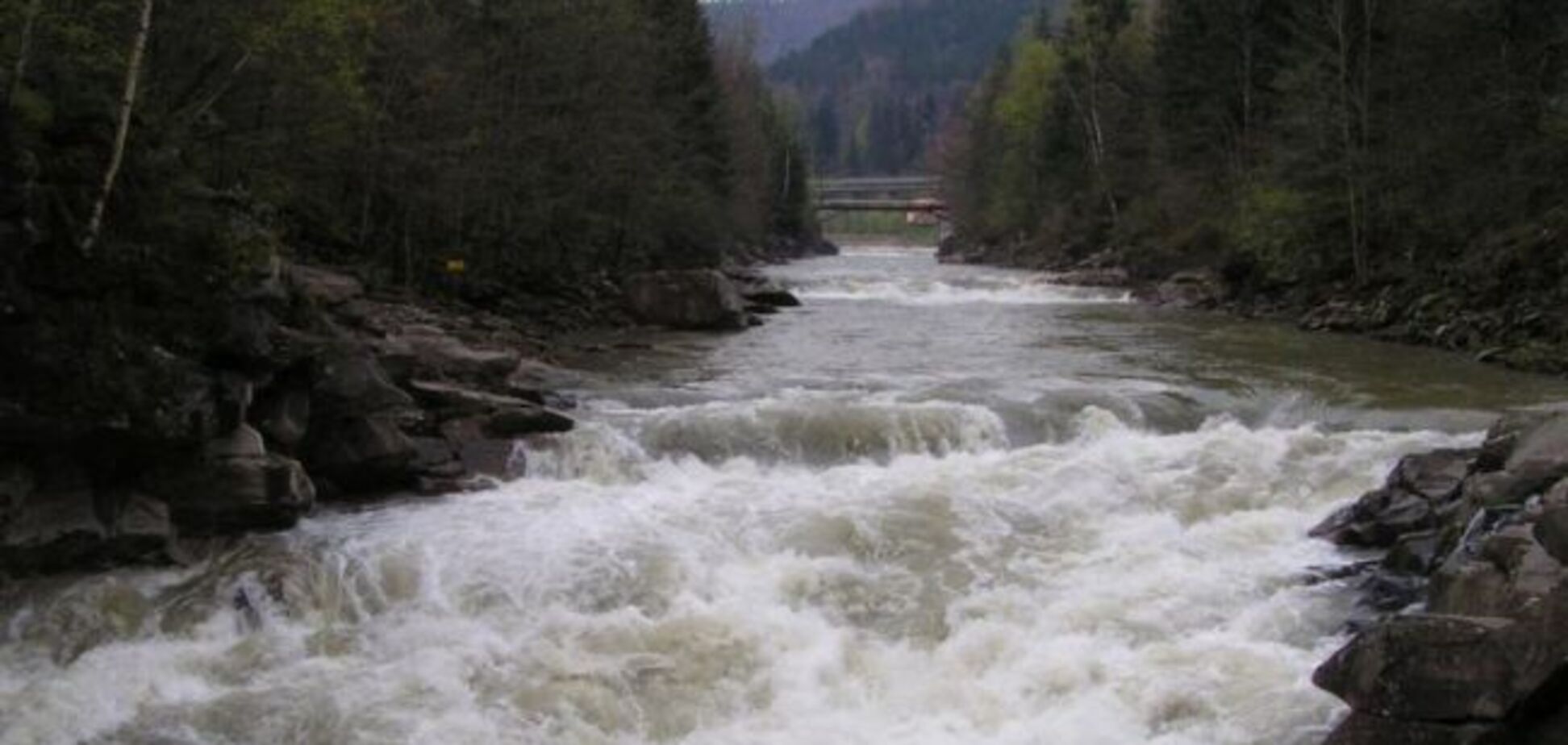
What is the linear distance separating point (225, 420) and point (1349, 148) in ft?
90.3

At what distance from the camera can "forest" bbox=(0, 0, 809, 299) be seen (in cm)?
1287

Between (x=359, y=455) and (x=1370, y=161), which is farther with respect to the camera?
(x=1370, y=161)

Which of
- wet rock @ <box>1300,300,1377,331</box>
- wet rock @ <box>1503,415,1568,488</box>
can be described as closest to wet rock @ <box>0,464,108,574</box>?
wet rock @ <box>1503,415,1568,488</box>

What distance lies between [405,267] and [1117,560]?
65.0ft

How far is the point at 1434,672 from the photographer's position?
8.71m

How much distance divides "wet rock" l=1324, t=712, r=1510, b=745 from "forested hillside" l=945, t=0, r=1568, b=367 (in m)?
18.4

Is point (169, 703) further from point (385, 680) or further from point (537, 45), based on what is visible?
point (537, 45)

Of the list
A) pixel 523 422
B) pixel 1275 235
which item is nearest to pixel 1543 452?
pixel 523 422

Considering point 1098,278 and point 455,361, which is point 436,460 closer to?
point 455,361

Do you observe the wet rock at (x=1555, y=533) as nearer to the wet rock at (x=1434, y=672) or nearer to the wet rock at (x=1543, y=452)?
the wet rock at (x=1434, y=672)

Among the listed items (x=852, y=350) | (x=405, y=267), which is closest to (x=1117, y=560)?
(x=852, y=350)

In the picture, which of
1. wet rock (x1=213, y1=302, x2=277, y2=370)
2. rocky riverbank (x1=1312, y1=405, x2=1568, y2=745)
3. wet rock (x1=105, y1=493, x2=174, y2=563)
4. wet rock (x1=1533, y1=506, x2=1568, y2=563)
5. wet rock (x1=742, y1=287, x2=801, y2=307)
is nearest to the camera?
rocky riverbank (x1=1312, y1=405, x2=1568, y2=745)

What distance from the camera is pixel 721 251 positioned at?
188ft

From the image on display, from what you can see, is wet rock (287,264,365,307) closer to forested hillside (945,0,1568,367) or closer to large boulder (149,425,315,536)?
large boulder (149,425,315,536)
